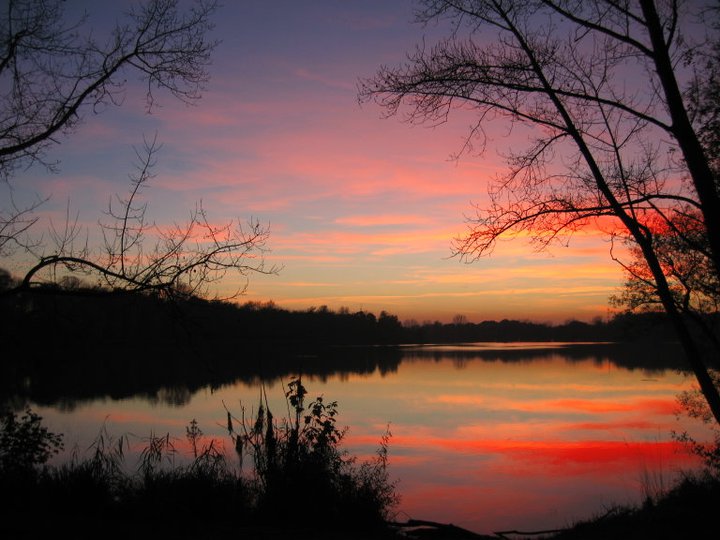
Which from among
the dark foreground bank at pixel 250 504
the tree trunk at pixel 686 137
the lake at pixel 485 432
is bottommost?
→ the lake at pixel 485 432

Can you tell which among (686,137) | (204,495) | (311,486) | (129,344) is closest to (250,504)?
(204,495)

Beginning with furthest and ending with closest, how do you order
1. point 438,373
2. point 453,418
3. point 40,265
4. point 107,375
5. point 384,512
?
point 438,373 → point 107,375 → point 453,418 → point 384,512 → point 40,265

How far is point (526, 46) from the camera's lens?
6.72 m

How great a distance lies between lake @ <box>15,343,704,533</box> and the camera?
1474 cm

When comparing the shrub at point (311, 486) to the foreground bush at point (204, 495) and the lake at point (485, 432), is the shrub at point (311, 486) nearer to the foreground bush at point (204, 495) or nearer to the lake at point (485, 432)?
the foreground bush at point (204, 495)

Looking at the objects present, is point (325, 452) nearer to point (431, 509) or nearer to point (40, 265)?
point (40, 265)

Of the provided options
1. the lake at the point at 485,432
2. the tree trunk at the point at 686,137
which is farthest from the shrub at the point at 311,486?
the tree trunk at the point at 686,137

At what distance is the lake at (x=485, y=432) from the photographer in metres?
14.7

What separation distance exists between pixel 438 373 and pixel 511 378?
633 cm

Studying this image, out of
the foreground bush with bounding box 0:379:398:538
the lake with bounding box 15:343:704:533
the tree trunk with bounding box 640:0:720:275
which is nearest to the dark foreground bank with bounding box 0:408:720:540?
the foreground bush with bounding box 0:379:398:538

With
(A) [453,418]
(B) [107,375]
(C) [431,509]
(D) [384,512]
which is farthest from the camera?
(B) [107,375]

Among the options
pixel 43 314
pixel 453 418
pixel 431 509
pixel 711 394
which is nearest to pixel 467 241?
pixel 711 394

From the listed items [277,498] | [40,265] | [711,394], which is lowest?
[277,498]

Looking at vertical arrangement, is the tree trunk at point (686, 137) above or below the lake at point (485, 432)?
above
